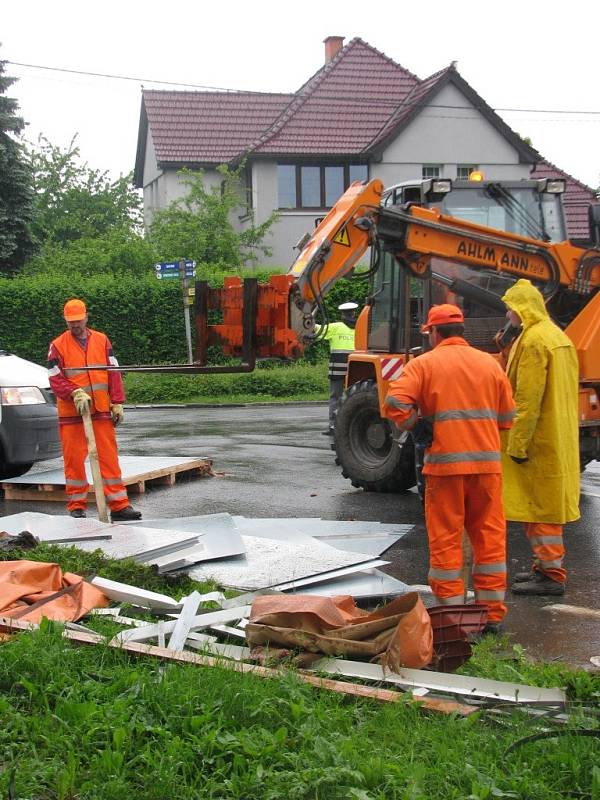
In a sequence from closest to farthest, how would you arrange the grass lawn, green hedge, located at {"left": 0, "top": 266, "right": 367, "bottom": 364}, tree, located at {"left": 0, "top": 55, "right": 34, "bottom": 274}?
1. the grass lawn
2. green hedge, located at {"left": 0, "top": 266, "right": 367, "bottom": 364}
3. tree, located at {"left": 0, "top": 55, "right": 34, "bottom": 274}

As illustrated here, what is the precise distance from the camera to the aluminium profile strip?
4508 millimetres

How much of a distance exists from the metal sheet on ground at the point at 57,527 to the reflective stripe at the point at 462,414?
284cm

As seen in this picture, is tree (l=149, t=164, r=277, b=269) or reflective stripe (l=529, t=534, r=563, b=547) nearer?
reflective stripe (l=529, t=534, r=563, b=547)

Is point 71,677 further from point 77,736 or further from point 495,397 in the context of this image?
point 495,397

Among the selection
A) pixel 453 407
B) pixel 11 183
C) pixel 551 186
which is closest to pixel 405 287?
pixel 551 186

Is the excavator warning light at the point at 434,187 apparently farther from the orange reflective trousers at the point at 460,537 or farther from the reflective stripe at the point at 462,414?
the orange reflective trousers at the point at 460,537

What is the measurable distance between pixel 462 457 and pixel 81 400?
14.2ft

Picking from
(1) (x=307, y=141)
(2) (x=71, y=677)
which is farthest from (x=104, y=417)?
(1) (x=307, y=141)

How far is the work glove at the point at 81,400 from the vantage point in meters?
9.23

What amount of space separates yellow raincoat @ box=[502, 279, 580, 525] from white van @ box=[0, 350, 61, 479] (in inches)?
216

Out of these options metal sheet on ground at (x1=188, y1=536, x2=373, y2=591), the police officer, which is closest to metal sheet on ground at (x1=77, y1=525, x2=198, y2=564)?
metal sheet on ground at (x1=188, y1=536, x2=373, y2=591)

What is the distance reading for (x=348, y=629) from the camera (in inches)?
196

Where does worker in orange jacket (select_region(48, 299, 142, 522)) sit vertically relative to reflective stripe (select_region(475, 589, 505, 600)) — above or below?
above

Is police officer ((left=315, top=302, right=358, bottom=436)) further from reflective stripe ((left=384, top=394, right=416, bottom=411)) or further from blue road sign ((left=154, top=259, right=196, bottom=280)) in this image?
blue road sign ((left=154, top=259, right=196, bottom=280))
